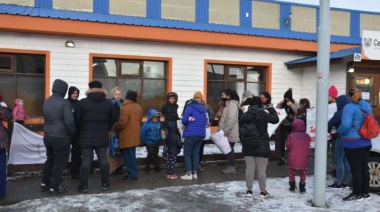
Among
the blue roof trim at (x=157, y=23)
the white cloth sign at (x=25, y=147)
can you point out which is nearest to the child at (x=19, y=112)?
the blue roof trim at (x=157, y=23)

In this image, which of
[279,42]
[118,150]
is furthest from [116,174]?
[279,42]

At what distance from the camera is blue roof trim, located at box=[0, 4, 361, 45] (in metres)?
10.5

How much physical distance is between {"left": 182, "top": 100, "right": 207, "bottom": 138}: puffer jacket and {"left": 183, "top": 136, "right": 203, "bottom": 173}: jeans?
0.32ft

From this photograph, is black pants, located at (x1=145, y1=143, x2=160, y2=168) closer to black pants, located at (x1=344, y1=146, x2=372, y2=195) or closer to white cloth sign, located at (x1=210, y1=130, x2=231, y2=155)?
white cloth sign, located at (x1=210, y1=130, x2=231, y2=155)

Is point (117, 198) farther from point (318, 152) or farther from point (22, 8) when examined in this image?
point (22, 8)

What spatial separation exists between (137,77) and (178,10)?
97.9 inches

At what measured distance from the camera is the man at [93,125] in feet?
20.5

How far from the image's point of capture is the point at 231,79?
13672 mm

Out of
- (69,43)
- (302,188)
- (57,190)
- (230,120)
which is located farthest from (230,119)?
(69,43)

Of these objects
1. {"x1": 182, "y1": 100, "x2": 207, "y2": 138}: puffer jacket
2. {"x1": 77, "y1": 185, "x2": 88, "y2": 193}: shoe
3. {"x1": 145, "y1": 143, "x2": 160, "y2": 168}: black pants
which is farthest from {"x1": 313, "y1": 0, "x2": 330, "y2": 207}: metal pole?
{"x1": 77, "y1": 185, "x2": 88, "y2": 193}: shoe

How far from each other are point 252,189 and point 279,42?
26.5 ft

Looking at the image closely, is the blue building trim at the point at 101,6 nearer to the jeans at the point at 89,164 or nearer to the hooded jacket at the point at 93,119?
the hooded jacket at the point at 93,119

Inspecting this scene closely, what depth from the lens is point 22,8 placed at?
1045 cm

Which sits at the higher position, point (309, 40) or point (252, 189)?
point (309, 40)
